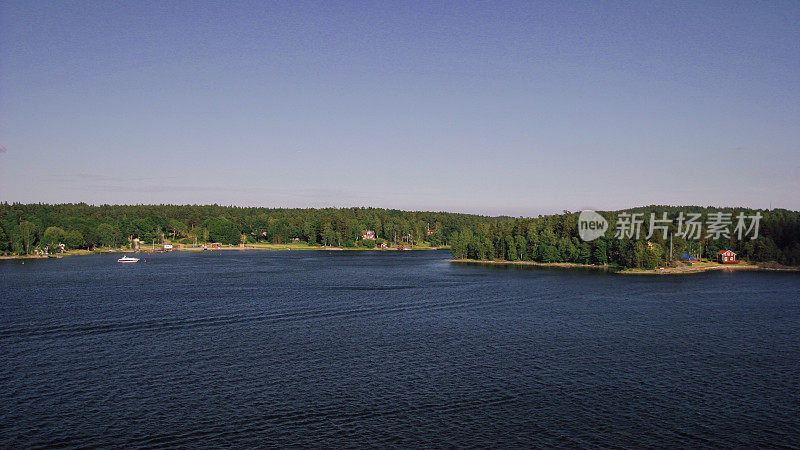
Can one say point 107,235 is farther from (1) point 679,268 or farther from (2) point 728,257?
(2) point 728,257

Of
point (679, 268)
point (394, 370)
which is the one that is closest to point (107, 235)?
point (679, 268)

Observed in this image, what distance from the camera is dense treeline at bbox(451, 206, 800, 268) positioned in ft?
385

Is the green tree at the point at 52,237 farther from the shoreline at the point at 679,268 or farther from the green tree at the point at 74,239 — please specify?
the shoreline at the point at 679,268

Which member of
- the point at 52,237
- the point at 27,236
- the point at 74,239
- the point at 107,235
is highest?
the point at 107,235

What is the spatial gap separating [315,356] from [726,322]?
43.1 m

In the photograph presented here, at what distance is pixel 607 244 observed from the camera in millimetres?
123250

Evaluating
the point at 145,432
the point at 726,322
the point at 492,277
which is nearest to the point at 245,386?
the point at 145,432

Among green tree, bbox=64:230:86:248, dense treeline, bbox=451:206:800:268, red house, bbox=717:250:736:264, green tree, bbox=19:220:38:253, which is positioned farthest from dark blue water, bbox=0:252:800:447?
green tree, bbox=64:230:86:248

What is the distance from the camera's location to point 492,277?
103m

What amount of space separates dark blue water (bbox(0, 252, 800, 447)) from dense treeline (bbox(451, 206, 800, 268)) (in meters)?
41.9

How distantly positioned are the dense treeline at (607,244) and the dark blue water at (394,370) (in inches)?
1650

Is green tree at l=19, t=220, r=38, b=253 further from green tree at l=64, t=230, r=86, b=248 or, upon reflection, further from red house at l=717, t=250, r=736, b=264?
red house at l=717, t=250, r=736, b=264

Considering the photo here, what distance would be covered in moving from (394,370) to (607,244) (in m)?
97.5

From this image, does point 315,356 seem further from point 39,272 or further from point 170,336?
point 39,272
